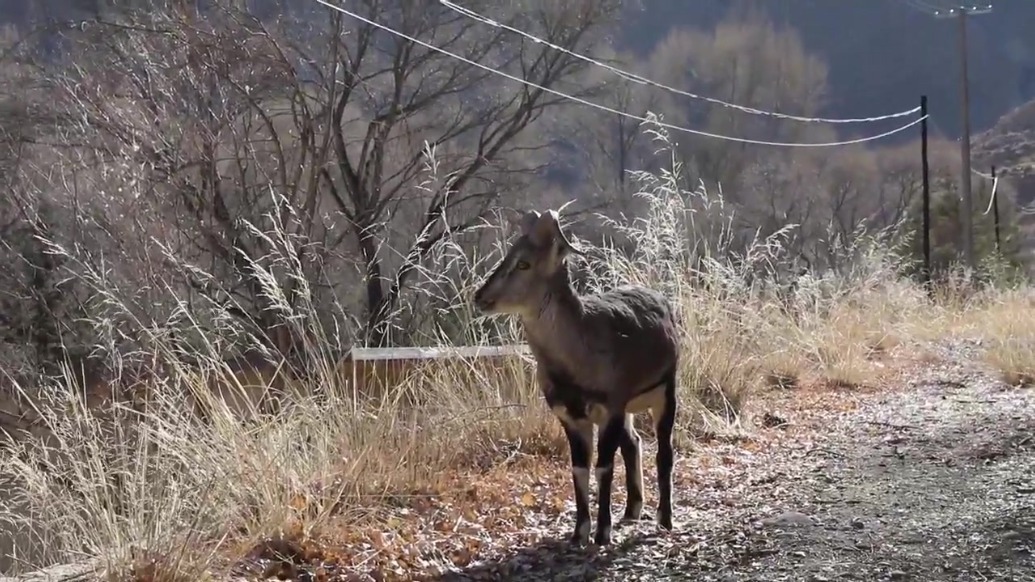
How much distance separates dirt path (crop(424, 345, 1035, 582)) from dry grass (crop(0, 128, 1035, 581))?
2.49 ft

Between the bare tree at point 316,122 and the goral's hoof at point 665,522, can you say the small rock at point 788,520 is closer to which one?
the goral's hoof at point 665,522

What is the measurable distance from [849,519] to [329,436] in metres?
2.43

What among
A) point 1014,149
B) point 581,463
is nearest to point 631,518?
point 581,463

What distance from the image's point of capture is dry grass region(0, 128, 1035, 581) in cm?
444

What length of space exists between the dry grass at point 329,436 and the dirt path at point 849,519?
76 centimetres

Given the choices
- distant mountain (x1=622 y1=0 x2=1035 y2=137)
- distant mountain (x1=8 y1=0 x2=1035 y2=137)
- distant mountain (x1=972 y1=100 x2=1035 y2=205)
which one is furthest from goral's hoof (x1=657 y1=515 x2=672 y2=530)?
distant mountain (x1=972 y1=100 x2=1035 y2=205)

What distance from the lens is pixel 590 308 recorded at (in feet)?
15.8

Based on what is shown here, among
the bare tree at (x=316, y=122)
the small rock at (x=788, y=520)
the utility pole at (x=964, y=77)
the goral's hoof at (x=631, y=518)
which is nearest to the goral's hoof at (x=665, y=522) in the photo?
the goral's hoof at (x=631, y=518)

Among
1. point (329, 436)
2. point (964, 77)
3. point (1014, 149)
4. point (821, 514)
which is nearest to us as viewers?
point (821, 514)

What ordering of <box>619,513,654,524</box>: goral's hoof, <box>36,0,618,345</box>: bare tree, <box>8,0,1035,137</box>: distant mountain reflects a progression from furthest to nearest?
<box>8,0,1035,137</box>: distant mountain → <box>36,0,618,345</box>: bare tree → <box>619,513,654,524</box>: goral's hoof

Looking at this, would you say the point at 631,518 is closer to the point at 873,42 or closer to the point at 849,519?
the point at 849,519

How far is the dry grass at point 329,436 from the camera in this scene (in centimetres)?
444

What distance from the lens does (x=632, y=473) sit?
203 inches

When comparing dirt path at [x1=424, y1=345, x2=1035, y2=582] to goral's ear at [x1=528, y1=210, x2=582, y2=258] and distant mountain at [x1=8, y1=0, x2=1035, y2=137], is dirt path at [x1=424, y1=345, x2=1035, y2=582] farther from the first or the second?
distant mountain at [x1=8, y1=0, x2=1035, y2=137]
